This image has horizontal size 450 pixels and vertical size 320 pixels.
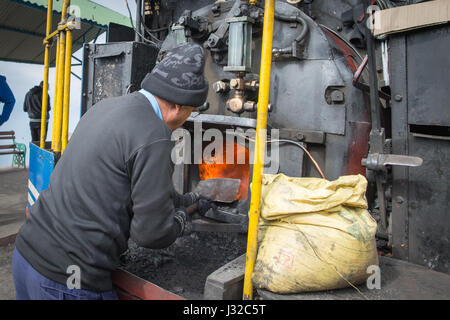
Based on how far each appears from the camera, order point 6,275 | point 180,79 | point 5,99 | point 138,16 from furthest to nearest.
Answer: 1. point 5,99
2. point 138,16
3. point 6,275
4. point 180,79

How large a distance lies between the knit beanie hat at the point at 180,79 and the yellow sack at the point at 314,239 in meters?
0.70

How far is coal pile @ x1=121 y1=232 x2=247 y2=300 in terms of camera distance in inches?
99.5

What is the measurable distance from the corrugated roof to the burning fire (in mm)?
6586

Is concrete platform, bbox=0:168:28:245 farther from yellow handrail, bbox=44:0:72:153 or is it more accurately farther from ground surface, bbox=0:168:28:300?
yellow handrail, bbox=44:0:72:153

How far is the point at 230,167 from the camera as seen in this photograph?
3477 mm

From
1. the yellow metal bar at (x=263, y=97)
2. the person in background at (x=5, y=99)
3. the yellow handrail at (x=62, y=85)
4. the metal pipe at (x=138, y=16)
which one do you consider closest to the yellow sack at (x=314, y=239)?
the yellow metal bar at (x=263, y=97)

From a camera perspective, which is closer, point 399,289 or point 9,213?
point 399,289

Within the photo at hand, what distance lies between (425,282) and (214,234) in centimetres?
195

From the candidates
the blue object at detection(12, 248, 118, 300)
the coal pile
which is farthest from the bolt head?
the blue object at detection(12, 248, 118, 300)

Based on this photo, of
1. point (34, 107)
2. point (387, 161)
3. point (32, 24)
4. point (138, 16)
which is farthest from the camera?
point (32, 24)

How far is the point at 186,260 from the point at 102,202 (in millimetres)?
1528

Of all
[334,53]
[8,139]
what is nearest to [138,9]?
[334,53]

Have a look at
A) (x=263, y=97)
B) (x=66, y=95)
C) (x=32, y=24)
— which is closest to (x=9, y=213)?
(x=66, y=95)

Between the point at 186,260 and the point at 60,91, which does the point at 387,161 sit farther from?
the point at 60,91
